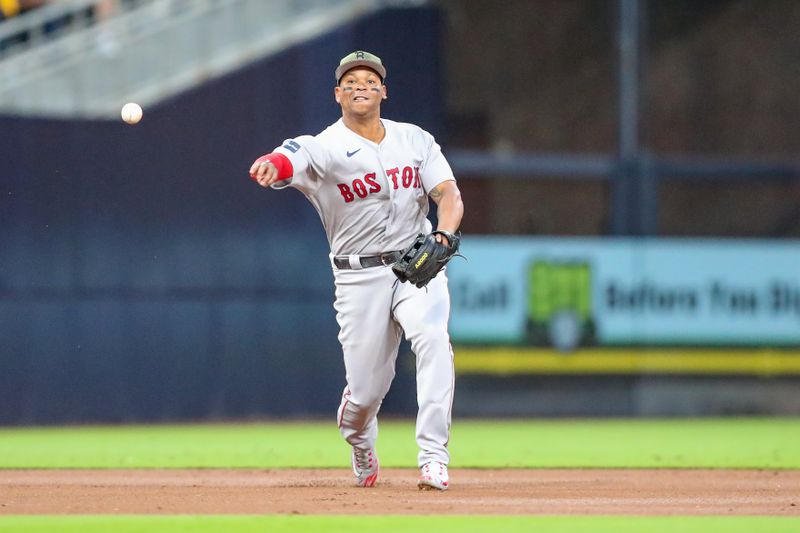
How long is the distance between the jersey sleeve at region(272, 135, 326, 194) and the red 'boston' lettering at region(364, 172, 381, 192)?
0.22m

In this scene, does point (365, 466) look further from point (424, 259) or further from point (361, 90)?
point (361, 90)

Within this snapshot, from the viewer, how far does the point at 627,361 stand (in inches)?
557

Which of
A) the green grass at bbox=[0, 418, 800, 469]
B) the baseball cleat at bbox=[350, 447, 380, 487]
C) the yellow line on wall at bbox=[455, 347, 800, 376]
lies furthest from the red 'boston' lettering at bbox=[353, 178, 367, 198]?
the yellow line on wall at bbox=[455, 347, 800, 376]

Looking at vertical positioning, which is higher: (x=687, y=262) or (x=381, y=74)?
(x=381, y=74)

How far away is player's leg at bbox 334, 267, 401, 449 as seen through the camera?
7.05m

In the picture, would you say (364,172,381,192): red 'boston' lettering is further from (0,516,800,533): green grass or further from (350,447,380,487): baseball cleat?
(0,516,800,533): green grass

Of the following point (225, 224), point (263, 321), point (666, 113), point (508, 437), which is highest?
point (666, 113)

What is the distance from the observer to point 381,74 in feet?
23.2

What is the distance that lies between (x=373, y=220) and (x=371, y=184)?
179 mm

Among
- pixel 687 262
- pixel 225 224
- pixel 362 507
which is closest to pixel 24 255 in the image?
pixel 225 224

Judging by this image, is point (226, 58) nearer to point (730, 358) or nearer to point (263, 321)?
point (263, 321)

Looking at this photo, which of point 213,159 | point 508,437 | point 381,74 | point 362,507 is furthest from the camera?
point 213,159

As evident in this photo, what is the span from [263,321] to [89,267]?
1637 millimetres

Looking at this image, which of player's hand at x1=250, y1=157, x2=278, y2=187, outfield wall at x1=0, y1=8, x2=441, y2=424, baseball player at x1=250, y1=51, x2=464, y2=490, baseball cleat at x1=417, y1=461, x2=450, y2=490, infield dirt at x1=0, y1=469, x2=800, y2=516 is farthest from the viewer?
outfield wall at x1=0, y1=8, x2=441, y2=424
